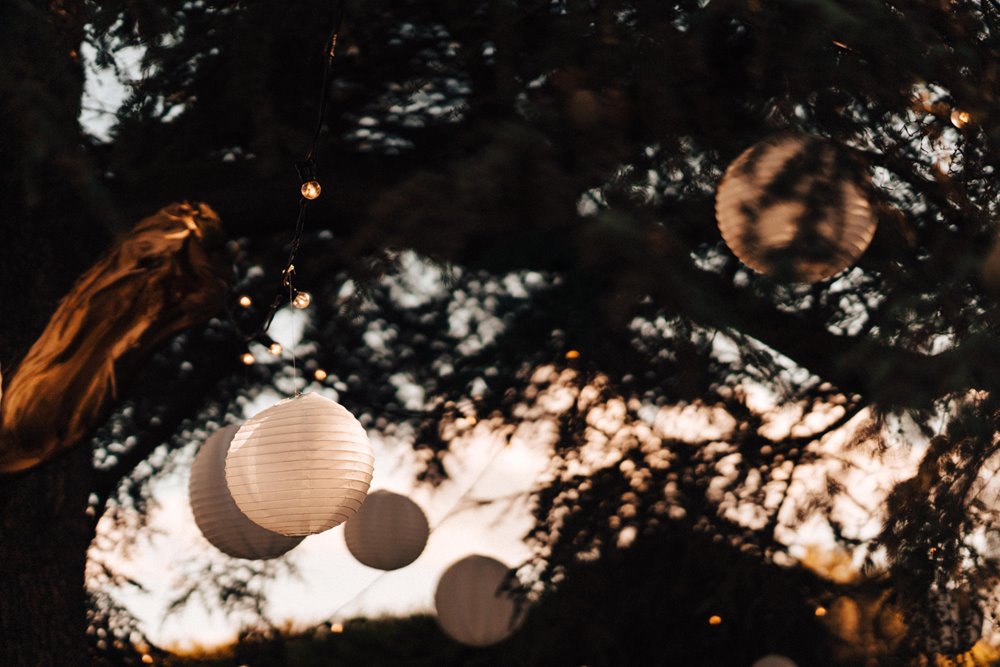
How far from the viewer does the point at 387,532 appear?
18.9 feet

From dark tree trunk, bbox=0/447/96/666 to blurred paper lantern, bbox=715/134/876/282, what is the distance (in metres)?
3.16

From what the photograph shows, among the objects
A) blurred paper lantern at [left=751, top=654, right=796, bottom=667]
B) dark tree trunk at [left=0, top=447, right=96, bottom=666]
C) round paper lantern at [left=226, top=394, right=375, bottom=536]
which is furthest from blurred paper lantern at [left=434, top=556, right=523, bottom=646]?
round paper lantern at [left=226, top=394, right=375, bottom=536]

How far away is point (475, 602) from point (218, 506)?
285cm

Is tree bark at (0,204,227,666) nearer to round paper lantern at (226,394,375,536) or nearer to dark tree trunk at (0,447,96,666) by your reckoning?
round paper lantern at (226,394,375,536)

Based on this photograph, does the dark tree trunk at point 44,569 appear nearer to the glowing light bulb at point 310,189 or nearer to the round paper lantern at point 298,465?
the round paper lantern at point 298,465

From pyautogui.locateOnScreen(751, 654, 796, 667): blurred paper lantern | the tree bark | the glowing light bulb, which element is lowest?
pyautogui.locateOnScreen(751, 654, 796, 667): blurred paper lantern

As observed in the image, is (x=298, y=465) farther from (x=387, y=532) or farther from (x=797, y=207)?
(x=387, y=532)

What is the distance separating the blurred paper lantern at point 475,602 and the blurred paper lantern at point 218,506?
7.03 feet

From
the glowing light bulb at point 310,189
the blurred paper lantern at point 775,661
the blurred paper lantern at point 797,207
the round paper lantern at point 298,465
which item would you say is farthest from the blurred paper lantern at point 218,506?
the blurred paper lantern at point 775,661

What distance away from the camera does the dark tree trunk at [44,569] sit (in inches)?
176

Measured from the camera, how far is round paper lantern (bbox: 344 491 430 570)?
18.9 ft

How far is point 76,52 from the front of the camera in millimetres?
4574

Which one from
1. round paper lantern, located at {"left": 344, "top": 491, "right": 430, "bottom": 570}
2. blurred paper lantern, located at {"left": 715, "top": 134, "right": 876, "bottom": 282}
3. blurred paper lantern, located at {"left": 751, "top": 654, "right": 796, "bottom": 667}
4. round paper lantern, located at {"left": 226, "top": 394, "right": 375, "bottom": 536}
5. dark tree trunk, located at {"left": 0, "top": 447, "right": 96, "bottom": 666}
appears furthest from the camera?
blurred paper lantern, located at {"left": 751, "top": 654, "right": 796, "bottom": 667}

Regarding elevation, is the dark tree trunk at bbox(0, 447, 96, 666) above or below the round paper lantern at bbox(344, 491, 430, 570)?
below
